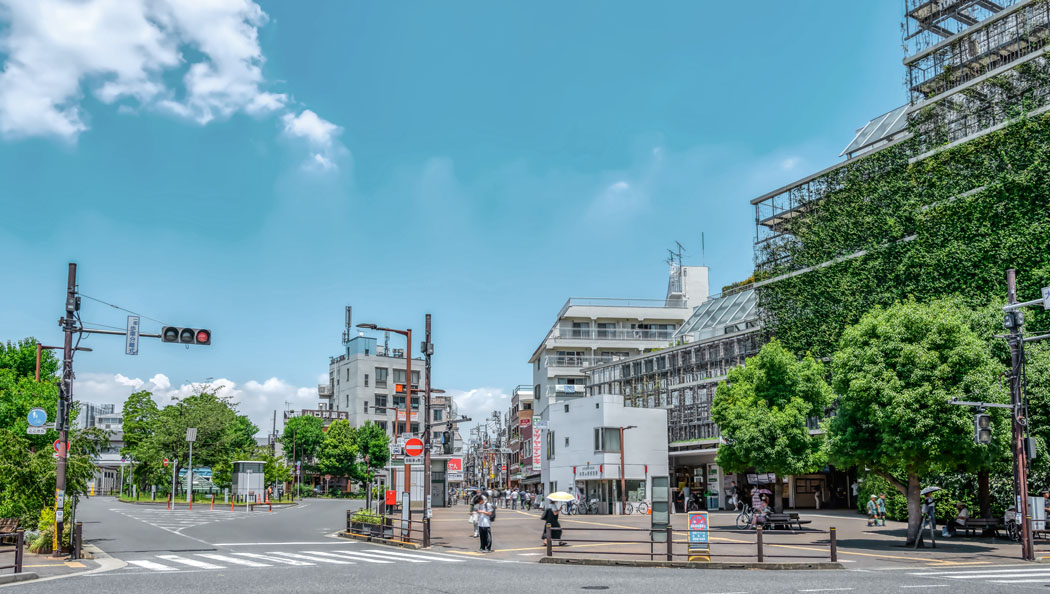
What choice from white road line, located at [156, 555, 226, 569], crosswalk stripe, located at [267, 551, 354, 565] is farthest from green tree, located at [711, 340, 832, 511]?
white road line, located at [156, 555, 226, 569]

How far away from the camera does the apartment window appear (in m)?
57.9

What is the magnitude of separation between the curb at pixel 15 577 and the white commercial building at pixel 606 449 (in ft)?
134

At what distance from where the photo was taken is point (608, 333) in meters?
94.2

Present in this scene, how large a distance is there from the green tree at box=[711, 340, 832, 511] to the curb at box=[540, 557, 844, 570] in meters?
19.3

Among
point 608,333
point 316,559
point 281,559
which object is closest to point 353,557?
point 316,559

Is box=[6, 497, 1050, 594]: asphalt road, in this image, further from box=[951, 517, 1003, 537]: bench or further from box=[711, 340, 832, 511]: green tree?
box=[711, 340, 832, 511]: green tree

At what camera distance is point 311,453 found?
333 ft

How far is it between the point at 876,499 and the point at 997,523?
9000 millimetres

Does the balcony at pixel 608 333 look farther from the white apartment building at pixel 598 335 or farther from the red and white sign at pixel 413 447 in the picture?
the red and white sign at pixel 413 447

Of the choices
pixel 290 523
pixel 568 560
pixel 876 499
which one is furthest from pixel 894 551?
pixel 290 523

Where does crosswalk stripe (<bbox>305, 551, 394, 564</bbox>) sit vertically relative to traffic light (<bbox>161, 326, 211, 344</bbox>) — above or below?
below

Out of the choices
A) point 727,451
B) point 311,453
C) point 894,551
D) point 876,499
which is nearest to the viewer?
point 894,551

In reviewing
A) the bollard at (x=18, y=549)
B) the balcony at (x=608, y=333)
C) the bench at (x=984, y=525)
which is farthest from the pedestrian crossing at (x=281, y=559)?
the balcony at (x=608, y=333)

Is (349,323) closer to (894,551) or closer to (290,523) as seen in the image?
(290,523)
